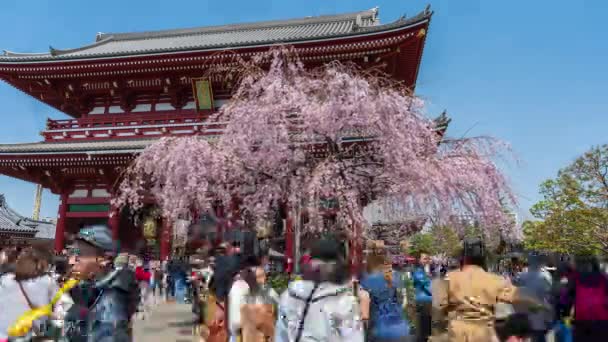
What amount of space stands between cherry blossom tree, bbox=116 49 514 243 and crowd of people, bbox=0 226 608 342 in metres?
4.09

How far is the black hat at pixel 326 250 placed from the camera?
3.62 metres

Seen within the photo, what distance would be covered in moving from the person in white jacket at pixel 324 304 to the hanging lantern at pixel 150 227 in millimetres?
16035

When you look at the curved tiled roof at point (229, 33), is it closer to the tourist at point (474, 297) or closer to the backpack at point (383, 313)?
the backpack at point (383, 313)

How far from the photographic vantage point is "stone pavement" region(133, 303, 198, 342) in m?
9.05

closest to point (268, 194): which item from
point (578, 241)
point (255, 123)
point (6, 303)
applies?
point (255, 123)

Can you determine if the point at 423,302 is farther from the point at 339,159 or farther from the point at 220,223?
the point at 220,223

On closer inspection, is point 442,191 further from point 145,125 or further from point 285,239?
point 145,125

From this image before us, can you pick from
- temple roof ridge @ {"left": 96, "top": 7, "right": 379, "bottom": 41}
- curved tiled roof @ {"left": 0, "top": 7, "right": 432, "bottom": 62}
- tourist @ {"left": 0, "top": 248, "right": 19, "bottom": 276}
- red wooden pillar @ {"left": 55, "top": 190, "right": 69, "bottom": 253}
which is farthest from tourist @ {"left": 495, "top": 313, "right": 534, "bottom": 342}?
temple roof ridge @ {"left": 96, "top": 7, "right": 379, "bottom": 41}

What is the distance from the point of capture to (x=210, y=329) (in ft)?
18.1

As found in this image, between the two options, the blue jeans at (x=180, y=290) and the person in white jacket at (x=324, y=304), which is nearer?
the person in white jacket at (x=324, y=304)

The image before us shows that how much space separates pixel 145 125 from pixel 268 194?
8436 millimetres

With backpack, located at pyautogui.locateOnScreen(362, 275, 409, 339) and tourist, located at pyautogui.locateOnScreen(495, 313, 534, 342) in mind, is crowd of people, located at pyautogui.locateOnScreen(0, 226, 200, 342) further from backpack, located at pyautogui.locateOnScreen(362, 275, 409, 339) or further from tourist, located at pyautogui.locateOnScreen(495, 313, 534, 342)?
tourist, located at pyautogui.locateOnScreen(495, 313, 534, 342)

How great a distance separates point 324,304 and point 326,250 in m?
0.42

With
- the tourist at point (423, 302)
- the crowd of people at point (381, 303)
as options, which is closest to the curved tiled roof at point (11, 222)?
the crowd of people at point (381, 303)
